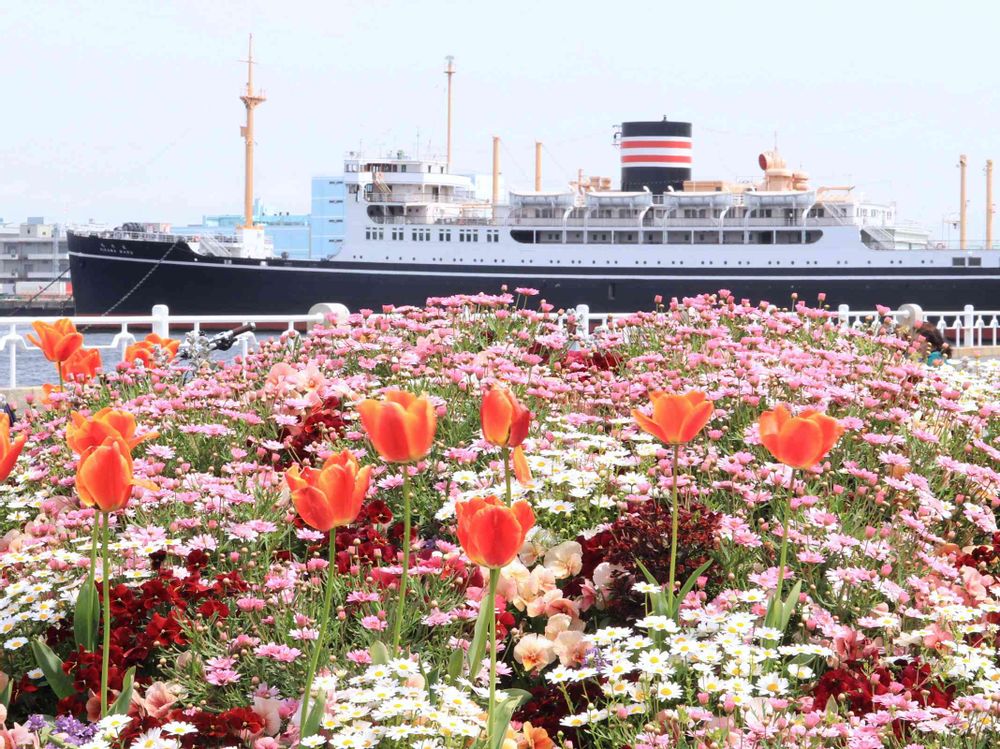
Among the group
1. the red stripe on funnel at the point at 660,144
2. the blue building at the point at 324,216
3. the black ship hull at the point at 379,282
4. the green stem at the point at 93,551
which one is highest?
the blue building at the point at 324,216

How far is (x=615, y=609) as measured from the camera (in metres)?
2.95

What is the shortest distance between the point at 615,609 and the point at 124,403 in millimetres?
2043

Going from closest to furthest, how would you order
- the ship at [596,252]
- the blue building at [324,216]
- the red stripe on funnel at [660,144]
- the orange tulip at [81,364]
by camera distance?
the orange tulip at [81,364] < the ship at [596,252] < the red stripe on funnel at [660,144] < the blue building at [324,216]

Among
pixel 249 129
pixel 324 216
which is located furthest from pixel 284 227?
pixel 249 129

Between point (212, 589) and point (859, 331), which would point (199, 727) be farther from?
point (859, 331)

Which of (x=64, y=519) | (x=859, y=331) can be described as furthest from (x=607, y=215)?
(x=64, y=519)

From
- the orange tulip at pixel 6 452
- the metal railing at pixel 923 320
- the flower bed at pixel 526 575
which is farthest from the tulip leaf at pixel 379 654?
the metal railing at pixel 923 320

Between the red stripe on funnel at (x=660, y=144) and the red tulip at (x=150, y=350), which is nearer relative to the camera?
the red tulip at (x=150, y=350)

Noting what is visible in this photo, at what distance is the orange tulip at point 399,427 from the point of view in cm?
209

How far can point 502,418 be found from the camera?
225 centimetres

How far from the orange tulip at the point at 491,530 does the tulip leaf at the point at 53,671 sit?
1115 mm

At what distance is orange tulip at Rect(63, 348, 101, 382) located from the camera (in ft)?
13.8

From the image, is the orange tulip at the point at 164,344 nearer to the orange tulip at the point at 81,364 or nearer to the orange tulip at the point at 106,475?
the orange tulip at the point at 81,364

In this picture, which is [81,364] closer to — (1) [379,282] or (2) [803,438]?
(2) [803,438]
